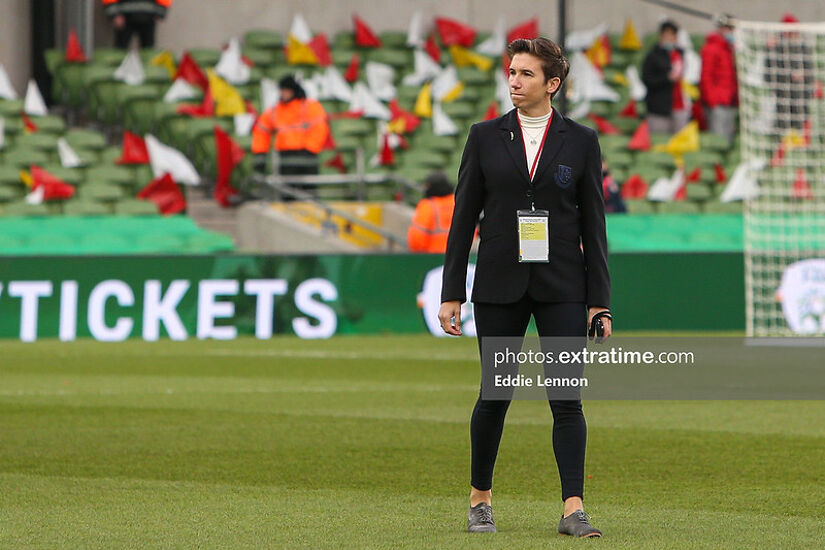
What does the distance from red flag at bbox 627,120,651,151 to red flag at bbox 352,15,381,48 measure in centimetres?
507

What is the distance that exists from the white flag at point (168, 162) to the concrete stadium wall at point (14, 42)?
4.92 m

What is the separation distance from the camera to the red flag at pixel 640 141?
2578 cm

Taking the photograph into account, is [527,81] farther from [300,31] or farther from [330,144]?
[300,31]

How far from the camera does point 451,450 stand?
8891 mm

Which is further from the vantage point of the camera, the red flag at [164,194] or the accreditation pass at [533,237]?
the red flag at [164,194]

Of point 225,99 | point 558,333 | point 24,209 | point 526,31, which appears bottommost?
point 24,209

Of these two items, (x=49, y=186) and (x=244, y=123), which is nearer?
(x=49, y=186)

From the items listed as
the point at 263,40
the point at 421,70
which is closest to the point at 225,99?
the point at 263,40

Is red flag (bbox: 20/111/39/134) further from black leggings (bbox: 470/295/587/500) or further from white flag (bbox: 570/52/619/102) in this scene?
black leggings (bbox: 470/295/587/500)

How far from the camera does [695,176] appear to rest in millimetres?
25578

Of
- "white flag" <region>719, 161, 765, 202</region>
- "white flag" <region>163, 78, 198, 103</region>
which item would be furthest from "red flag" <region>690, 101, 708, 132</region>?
"white flag" <region>163, 78, 198, 103</region>

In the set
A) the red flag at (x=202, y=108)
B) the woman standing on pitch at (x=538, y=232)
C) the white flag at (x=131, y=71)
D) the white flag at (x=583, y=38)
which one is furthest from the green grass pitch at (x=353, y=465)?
the white flag at (x=583, y=38)

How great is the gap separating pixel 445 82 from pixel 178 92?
4796mm

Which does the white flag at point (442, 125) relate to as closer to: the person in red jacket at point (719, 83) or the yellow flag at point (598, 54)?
the yellow flag at point (598, 54)
